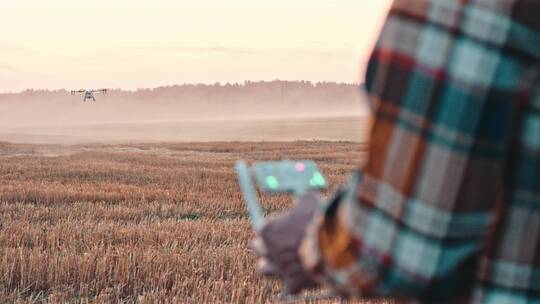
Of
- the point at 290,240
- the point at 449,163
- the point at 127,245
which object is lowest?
the point at 127,245

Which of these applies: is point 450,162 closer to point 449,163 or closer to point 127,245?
point 449,163

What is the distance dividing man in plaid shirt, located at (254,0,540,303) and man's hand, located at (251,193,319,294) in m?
0.13

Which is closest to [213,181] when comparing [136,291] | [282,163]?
[136,291]

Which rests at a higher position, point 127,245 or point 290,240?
point 290,240

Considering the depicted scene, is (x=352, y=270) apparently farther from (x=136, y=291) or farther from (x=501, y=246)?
(x=136, y=291)

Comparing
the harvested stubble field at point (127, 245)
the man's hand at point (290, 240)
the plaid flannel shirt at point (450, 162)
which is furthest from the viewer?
the harvested stubble field at point (127, 245)

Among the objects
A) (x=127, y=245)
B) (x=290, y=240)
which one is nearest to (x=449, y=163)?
(x=290, y=240)

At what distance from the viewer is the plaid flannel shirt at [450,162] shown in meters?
1.04

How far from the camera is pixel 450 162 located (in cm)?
104

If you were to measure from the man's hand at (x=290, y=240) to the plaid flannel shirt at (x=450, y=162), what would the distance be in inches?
5.6

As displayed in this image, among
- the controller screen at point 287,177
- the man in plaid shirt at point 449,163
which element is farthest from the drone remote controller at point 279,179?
the man in plaid shirt at point 449,163

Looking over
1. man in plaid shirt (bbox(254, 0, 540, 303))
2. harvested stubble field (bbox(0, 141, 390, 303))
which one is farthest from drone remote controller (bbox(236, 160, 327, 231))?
harvested stubble field (bbox(0, 141, 390, 303))

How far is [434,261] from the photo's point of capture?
1065mm

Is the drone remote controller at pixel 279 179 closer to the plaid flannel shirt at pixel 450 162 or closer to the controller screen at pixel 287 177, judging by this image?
the controller screen at pixel 287 177
